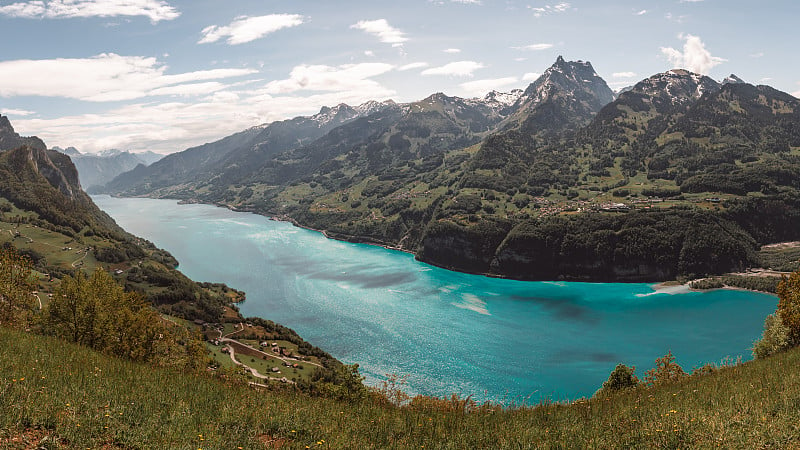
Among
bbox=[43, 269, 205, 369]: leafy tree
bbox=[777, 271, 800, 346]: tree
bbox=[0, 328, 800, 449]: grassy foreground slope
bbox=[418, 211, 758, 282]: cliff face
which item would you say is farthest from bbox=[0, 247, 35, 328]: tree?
bbox=[418, 211, 758, 282]: cliff face

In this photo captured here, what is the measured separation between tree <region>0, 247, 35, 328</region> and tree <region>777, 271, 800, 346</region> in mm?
57132

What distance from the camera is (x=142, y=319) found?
34844mm

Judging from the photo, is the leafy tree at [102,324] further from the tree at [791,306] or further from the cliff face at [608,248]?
the cliff face at [608,248]

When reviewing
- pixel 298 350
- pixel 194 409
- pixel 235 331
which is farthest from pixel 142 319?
pixel 235 331

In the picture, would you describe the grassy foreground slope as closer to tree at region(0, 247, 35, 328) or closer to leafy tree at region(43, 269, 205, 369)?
leafy tree at region(43, 269, 205, 369)

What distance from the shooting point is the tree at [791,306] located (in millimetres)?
28516

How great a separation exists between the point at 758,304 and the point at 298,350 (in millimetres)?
131795

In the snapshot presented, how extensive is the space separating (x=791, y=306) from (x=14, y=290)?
6078 centimetres

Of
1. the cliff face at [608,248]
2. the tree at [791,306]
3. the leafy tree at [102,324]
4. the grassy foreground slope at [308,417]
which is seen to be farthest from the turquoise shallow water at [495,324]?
the grassy foreground slope at [308,417]

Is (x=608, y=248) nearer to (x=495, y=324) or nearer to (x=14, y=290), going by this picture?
(x=495, y=324)

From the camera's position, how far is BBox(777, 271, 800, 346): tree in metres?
28.5

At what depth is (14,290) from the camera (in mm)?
32844

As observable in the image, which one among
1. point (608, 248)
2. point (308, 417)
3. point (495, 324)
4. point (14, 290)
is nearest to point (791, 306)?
point (308, 417)

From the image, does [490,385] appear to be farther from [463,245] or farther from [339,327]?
[463,245]
